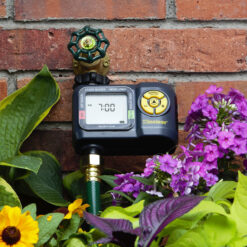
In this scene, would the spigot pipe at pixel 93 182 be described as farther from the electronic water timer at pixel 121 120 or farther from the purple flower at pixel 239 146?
the purple flower at pixel 239 146

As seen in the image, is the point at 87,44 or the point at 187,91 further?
the point at 187,91

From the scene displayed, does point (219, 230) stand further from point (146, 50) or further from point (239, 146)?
point (146, 50)

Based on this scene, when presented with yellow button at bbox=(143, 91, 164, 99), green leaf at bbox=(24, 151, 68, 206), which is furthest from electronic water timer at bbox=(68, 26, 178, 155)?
green leaf at bbox=(24, 151, 68, 206)

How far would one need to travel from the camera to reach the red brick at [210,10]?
120 cm

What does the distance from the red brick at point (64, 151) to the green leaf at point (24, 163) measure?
8.6 inches

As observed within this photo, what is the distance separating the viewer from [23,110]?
3.41ft

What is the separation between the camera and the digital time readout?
997 mm

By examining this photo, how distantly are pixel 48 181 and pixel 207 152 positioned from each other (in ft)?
1.18

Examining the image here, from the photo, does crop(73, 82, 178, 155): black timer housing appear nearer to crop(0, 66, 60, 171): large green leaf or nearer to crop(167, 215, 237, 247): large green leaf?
crop(0, 66, 60, 171): large green leaf

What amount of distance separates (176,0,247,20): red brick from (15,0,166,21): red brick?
5 cm

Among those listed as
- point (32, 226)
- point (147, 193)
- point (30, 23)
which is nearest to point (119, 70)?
point (30, 23)

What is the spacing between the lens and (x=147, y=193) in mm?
845

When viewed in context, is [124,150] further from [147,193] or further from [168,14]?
[168,14]

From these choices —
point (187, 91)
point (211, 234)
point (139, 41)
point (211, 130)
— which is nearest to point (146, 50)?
point (139, 41)
